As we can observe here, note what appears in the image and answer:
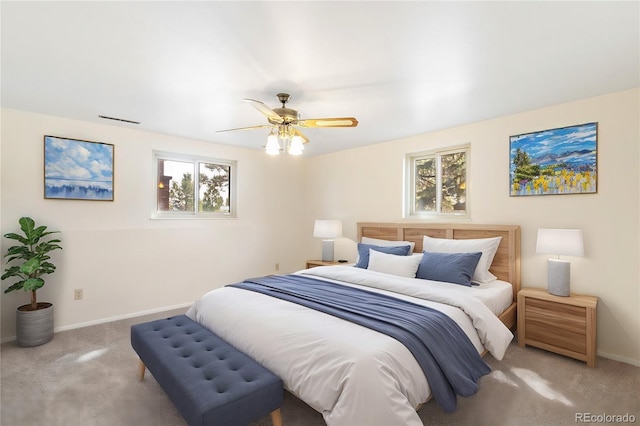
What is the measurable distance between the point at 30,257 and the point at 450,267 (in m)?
4.00

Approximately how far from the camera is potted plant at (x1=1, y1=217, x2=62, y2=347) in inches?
115

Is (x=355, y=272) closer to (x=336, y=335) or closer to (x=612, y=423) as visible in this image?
(x=336, y=335)

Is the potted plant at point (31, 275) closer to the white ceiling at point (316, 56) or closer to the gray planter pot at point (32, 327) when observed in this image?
the gray planter pot at point (32, 327)

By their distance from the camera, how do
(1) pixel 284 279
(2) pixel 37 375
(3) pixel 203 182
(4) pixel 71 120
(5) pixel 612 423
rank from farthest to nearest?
(3) pixel 203 182, (4) pixel 71 120, (1) pixel 284 279, (2) pixel 37 375, (5) pixel 612 423

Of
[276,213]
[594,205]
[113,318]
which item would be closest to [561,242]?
[594,205]

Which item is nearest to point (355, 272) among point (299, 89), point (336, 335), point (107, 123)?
point (336, 335)

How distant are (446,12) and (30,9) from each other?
2.17m

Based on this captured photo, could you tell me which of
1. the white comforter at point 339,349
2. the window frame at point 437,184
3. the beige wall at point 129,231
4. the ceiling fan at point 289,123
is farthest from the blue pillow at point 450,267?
the beige wall at point 129,231

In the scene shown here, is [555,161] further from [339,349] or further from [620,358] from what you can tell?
[339,349]

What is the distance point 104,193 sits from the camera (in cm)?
367

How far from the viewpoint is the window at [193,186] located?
4.27 metres

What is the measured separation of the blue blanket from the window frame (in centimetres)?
187

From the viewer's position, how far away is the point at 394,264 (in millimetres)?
3342

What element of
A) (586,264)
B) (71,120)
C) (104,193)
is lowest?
(586,264)
